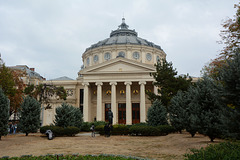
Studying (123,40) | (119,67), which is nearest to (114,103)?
(119,67)

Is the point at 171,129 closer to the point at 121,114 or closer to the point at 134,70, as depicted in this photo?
the point at 134,70

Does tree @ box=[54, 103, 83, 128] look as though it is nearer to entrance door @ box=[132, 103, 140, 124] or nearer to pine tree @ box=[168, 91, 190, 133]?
pine tree @ box=[168, 91, 190, 133]

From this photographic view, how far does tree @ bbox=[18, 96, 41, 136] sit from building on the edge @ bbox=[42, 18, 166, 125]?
20.8 metres

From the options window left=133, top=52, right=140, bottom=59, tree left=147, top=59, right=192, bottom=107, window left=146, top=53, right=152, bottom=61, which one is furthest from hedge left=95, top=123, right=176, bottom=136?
window left=146, top=53, right=152, bottom=61

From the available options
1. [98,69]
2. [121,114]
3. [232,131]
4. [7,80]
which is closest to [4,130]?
[7,80]

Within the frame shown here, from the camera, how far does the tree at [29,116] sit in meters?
21.4

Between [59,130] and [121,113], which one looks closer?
[59,130]

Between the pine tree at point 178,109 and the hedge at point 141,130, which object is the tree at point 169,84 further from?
the hedge at point 141,130

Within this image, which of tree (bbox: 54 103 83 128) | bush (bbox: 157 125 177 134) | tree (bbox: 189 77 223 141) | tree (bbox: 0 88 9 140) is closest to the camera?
tree (bbox: 189 77 223 141)

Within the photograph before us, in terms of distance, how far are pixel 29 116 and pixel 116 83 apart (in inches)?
906

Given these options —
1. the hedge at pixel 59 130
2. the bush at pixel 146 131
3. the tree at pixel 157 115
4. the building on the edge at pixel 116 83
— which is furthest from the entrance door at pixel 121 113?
the hedge at pixel 59 130

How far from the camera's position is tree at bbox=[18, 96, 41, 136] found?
21.4m

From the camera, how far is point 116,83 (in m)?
42.8

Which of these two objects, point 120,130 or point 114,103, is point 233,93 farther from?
point 114,103
